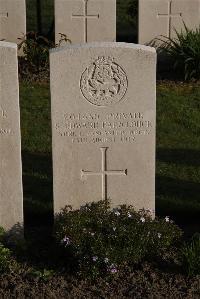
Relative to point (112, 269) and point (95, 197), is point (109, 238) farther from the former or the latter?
point (95, 197)

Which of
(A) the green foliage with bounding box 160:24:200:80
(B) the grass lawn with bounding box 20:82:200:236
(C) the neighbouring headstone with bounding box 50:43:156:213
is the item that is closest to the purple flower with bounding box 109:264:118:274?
(C) the neighbouring headstone with bounding box 50:43:156:213

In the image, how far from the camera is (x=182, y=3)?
506 inches

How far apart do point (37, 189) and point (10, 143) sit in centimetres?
172

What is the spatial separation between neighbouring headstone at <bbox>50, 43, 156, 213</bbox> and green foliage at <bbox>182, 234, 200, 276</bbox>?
78cm

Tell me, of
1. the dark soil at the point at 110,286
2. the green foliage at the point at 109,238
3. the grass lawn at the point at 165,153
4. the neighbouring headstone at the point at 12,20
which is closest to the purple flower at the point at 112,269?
the green foliage at the point at 109,238

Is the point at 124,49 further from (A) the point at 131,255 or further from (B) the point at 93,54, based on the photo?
(A) the point at 131,255

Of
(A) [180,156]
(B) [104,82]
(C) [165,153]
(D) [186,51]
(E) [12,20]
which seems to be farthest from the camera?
(E) [12,20]

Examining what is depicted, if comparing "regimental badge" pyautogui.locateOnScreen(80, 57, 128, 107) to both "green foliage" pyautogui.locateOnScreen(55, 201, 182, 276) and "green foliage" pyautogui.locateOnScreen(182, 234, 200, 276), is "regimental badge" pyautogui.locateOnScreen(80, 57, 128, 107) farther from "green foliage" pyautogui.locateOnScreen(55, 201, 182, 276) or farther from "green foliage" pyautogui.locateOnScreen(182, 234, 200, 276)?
"green foliage" pyautogui.locateOnScreen(182, 234, 200, 276)

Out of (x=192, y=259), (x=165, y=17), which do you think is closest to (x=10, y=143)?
(x=192, y=259)

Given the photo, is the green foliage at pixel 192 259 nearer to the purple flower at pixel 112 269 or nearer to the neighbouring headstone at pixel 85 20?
the purple flower at pixel 112 269

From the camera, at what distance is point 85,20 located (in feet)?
42.0

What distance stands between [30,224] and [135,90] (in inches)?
74.5

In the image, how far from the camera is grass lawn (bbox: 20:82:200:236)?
754 cm

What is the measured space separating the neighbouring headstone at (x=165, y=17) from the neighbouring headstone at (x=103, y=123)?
A: 6.65 metres
